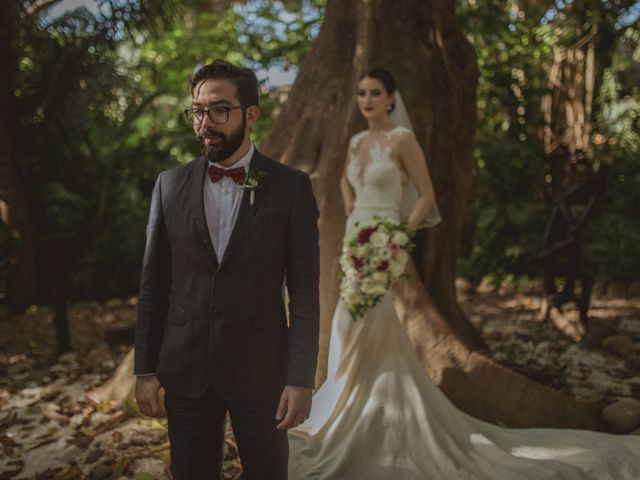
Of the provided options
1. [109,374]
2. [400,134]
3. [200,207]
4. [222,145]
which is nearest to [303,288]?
[200,207]

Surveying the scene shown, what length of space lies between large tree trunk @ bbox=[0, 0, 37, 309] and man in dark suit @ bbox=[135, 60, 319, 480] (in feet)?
21.0

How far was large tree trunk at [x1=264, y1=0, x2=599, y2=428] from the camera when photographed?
4.34m

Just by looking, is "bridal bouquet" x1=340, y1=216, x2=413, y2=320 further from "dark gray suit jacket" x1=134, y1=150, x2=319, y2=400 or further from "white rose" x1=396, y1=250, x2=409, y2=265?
"dark gray suit jacket" x1=134, y1=150, x2=319, y2=400

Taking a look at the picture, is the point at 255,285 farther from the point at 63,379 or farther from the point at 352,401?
the point at 63,379

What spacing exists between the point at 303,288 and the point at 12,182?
7160mm

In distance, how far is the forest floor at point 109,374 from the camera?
3.79 meters

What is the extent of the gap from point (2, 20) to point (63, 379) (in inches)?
184

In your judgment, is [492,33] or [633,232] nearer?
[492,33]

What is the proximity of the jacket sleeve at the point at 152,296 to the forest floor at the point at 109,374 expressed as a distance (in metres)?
1.66

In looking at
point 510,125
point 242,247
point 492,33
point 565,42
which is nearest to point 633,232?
point 510,125

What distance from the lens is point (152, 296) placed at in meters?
2.16

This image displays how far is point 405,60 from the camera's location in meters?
5.27

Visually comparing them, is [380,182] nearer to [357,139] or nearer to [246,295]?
[357,139]

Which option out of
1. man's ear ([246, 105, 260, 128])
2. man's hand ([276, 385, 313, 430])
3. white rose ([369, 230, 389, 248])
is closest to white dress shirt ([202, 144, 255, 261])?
man's ear ([246, 105, 260, 128])
